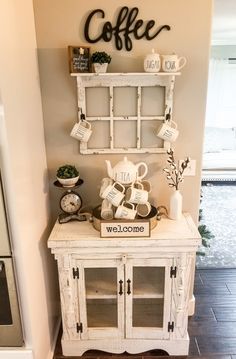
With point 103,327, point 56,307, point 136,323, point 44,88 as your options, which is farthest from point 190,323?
point 44,88

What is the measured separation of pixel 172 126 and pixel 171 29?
54 cm

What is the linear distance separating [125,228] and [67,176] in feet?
1.51

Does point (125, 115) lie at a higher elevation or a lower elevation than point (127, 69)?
lower

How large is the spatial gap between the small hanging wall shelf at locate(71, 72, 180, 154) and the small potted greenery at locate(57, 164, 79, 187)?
0.50 ft

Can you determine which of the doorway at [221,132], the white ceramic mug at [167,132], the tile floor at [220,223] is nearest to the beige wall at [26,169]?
the white ceramic mug at [167,132]

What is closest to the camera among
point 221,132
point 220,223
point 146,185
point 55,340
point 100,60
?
point 100,60

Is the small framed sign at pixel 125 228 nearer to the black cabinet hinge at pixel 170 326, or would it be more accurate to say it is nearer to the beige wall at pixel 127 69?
the beige wall at pixel 127 69

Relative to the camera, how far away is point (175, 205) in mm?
1943

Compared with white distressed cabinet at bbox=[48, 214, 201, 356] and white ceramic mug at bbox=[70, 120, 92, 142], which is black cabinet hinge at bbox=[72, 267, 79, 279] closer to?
white distressed cabinet at bbox=[48, 214, 201, 356]

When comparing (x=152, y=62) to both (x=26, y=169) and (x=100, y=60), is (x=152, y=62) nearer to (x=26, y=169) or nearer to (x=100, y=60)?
(x=100, y=60)

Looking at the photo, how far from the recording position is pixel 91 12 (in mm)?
1746

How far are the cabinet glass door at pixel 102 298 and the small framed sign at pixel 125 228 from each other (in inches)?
7.1

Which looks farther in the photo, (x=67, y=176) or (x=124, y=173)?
(x=67, y=176)

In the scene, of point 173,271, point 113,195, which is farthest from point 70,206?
point 173,271
